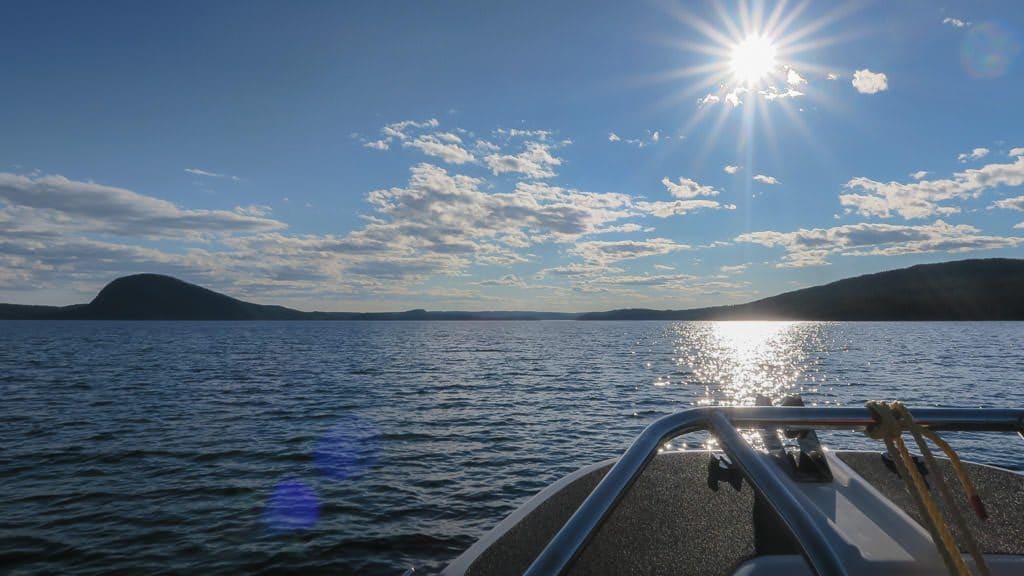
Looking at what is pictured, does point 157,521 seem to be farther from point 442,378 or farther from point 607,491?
point 442,378

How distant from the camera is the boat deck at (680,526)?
3164 millimetres

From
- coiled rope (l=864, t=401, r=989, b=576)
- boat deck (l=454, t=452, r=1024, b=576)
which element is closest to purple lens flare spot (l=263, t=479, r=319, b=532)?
boat deck (l=454, t=452, r=1024, b=576)

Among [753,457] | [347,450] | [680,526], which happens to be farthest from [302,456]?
[753,457]

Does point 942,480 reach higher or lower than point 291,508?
higher

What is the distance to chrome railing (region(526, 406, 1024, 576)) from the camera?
1.50 m

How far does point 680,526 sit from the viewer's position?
3641 millimetres

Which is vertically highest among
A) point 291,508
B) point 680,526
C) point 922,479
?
point 922,479

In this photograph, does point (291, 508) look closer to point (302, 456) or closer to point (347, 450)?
point (302, 456)

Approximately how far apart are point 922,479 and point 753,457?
64cm

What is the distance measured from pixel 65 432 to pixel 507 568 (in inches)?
790

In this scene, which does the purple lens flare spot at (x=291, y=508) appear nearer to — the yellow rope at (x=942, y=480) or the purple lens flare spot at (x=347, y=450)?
the purple lens flare spot at (x=347, y=450)

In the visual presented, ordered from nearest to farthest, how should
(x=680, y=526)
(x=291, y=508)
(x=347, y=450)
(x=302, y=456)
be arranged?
(x=680, y=526)
(x=291, y=508)
(x=302, y=456)
(x=347, y=450)

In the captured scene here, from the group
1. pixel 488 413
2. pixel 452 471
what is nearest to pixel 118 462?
pixel 452 471

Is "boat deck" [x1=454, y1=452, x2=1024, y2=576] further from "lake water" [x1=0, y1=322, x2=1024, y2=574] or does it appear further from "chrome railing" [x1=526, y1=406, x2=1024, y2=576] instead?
"lake water" [x1=0, y1=322, x2=1024, y2=574]
